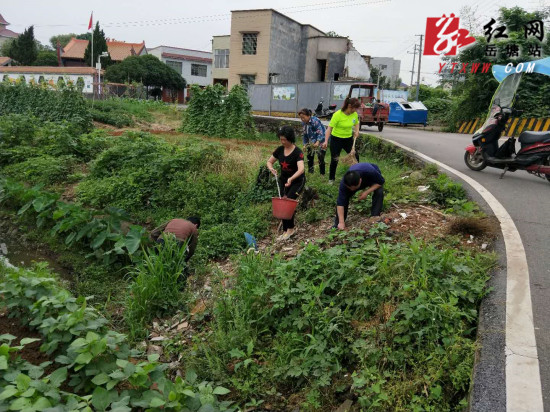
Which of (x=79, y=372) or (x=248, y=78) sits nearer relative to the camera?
(x=79, y=372)

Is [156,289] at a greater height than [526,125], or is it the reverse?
[526,125]

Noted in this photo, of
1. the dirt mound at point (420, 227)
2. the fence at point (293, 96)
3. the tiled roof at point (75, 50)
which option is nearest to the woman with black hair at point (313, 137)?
the dirt mound at point (420, 227)

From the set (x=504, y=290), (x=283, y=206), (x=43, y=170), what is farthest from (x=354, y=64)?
(x=504, y=290)

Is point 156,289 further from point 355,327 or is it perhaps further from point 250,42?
point 250,42

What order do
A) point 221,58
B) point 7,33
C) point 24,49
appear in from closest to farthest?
point 221,58 → point 24,49 → point 7,33

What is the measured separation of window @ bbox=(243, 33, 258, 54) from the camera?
117 ft

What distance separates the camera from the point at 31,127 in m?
13.8

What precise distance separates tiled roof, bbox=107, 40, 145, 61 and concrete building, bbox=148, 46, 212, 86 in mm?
1960

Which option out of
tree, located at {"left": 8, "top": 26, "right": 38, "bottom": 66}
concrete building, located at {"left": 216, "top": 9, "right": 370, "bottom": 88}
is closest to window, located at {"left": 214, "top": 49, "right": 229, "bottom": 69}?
concrete building, located at {"left": 216, "top": 9, "right": 370, "bottom": 88}

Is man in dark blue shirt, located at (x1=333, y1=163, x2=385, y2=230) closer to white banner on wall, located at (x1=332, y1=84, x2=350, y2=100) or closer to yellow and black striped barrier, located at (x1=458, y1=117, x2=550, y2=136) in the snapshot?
yellow and black striped barrier, located at (x1=458, y1=117, x2=550, y2=136)

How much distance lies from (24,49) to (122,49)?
10.8 metres

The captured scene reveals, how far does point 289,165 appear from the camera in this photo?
663 cm

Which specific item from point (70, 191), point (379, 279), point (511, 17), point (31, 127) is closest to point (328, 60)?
point (511, 17)

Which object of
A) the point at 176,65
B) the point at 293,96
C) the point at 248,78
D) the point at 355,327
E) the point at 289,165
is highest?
the point at 176,65
